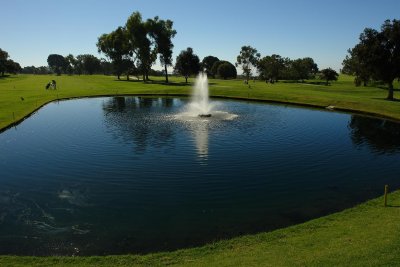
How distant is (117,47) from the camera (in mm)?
152125

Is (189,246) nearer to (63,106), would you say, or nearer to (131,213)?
(131,213)

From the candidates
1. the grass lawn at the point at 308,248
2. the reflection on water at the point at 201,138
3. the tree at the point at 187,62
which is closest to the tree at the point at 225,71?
the tree at the point at 187,62

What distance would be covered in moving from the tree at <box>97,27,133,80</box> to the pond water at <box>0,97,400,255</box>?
107 metres

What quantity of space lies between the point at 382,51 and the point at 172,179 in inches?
2492

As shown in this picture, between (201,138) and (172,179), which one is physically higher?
(201,138)

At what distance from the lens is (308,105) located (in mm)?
70438

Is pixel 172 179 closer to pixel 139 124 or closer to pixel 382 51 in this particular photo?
pixel 139 124

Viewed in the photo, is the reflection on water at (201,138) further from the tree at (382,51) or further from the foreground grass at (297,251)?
the tree at (382,51)

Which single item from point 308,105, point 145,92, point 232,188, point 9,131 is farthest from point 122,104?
point 232,188

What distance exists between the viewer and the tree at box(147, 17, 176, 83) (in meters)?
134

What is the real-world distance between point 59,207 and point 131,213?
4.73 meters

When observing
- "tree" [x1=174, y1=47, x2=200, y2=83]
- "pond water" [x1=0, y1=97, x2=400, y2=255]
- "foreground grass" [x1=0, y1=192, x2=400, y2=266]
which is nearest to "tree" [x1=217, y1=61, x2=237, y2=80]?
"tree" [x1=174, y1=47, x2=200, y2=83]

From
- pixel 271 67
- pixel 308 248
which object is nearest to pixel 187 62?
pixel 271 67

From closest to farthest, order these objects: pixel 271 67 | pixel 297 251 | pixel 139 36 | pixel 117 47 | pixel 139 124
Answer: pixel 297 251
pixel 139 124
pixel 139 36
pixel 117 47
pixel 271 67
